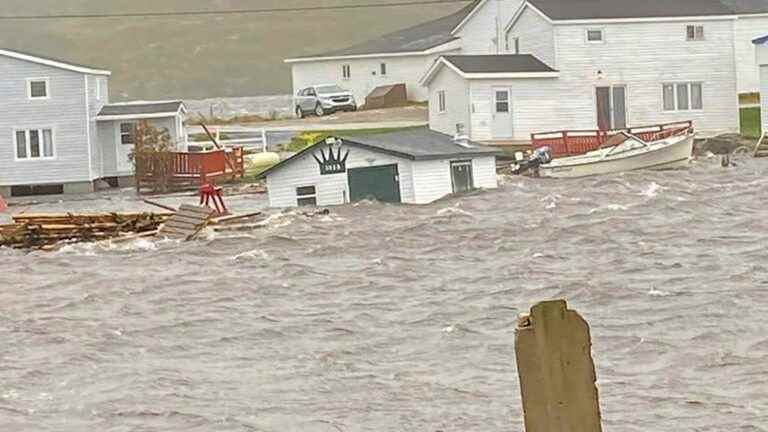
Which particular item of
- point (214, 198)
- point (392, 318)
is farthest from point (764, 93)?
point (392, 318)

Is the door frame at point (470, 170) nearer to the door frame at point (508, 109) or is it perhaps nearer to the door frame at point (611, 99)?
the door frame at point (508, 109)

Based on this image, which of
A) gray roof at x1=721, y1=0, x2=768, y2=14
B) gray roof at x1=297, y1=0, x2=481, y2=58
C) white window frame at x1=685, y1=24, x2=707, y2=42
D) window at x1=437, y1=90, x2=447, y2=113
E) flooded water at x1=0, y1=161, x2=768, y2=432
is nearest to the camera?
flooded water at x1=0, y1=161, x2=768, y2=432

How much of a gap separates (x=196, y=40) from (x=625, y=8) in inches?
3294

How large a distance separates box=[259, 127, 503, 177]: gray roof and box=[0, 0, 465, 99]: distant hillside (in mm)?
75955

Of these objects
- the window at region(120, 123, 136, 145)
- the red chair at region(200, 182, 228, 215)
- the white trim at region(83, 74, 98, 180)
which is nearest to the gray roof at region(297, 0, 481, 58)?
the window at region(120, 123, 136, 145)

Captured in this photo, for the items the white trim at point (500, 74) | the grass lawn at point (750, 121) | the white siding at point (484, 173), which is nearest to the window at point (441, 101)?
the white trim at point (500, 74)

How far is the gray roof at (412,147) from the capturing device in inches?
1754

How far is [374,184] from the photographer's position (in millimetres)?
45500

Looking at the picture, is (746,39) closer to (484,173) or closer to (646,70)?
(646,70)

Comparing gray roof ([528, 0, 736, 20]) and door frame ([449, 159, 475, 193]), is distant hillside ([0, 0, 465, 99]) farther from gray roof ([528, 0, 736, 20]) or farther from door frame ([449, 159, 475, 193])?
door frame ([449, 159, 475, 193])

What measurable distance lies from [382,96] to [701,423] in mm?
60413

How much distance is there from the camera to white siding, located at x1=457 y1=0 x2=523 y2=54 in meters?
68.0

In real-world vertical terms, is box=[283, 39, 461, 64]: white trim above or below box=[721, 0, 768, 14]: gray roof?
A: below

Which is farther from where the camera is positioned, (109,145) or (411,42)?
(411,42)
